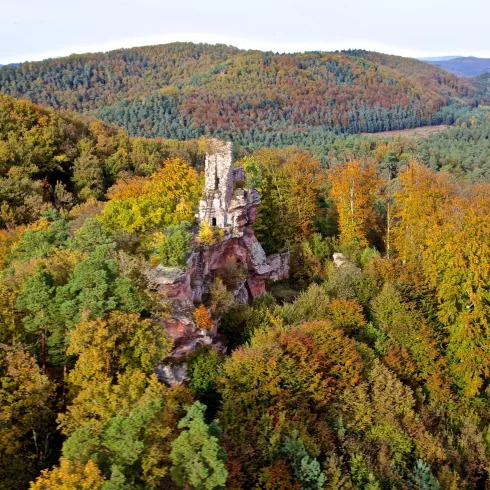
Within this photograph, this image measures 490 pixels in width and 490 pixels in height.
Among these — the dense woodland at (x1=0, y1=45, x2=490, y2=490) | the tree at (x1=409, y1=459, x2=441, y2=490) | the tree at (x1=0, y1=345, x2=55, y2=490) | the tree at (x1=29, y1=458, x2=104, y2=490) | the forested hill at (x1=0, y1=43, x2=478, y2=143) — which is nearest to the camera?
the tree at (x1=29, y1=458, x2=104, y2=490)

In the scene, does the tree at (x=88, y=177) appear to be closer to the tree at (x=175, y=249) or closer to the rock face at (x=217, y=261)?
the rock face at (x=217, y=261)

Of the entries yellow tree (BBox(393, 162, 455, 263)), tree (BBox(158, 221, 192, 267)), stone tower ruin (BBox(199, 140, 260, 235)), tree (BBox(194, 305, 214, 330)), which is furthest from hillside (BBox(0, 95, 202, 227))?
yellow tree (BBox(393, 162, 455, 263))

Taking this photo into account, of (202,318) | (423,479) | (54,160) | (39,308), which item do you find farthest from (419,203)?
(54,160)

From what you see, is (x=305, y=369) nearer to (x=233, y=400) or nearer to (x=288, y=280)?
(x=233, y=400)

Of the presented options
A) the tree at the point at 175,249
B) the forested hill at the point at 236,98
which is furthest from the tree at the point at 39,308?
the forested hill at the point at 236,98

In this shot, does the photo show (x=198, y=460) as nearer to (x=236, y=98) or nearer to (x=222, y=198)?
(x=222, y=198)

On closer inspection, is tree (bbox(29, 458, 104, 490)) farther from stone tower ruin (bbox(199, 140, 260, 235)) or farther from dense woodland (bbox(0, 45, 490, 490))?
stone tower ruin (bbox(199, 140, 260, 235))

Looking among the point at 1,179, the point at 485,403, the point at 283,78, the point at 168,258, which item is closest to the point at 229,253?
the point at 168,258

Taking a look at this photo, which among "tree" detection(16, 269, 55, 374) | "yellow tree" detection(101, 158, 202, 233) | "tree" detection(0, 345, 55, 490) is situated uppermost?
"yellow tree" detection(101, 158, 202, 233)
